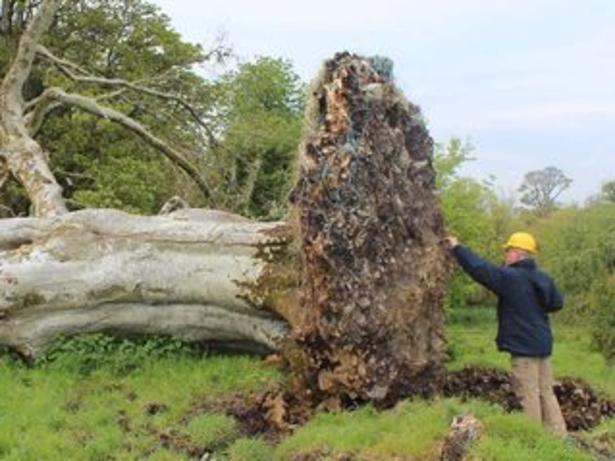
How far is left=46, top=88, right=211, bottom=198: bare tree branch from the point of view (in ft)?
49.8

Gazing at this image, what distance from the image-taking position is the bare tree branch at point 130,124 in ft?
49.8

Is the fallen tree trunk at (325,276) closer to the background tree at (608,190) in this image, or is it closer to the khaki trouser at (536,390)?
the khaki trouser at (536,390)

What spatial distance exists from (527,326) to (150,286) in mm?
4025

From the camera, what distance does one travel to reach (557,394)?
9.27 m

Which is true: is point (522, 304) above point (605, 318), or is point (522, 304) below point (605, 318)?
above

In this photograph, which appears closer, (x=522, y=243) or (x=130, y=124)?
(x=522, y=243)

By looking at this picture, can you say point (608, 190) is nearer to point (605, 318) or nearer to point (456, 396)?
point (605, 318)

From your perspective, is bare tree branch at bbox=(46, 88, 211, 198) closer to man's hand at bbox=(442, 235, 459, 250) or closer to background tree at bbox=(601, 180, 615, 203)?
man's hand at bbox=(442, 235, 459, 250)

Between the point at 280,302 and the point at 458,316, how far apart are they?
12447 mm

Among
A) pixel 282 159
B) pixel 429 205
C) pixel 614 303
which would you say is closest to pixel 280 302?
pixel 429 205

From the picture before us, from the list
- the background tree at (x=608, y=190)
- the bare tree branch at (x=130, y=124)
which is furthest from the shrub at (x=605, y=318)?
the background tree at (x=608, y=190)

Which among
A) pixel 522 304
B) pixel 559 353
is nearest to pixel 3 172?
pixel 559 353

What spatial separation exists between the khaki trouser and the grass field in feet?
1.61

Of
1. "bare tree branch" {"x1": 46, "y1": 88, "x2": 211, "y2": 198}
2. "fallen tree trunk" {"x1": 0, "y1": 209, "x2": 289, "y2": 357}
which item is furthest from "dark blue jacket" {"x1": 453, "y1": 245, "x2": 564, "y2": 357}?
"bare tree branch" {"x1": 46, "y1": 88, "x2": 211, "y2": 198}
